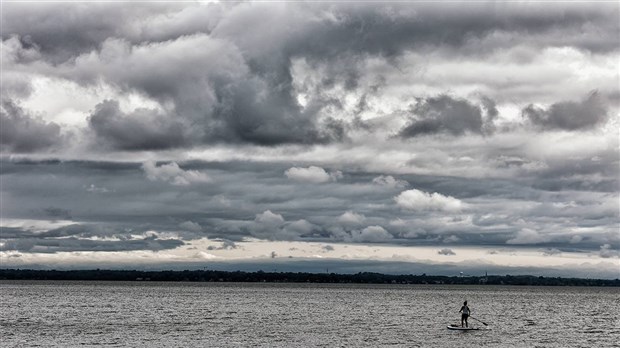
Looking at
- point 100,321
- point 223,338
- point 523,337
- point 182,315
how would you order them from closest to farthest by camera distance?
1. point 223,338
2. point 523,337
3. point 100,321
4. point 182,315

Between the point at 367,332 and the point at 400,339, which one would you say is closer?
the point at 400,339

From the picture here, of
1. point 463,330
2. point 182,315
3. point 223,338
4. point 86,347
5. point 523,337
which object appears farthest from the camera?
point 182,315

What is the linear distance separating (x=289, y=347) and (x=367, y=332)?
20.2m

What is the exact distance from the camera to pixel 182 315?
125 metres

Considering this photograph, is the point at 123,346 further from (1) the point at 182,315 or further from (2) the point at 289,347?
(1) the point at 182,315

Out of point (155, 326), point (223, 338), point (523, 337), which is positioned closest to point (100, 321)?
point (155, 326)

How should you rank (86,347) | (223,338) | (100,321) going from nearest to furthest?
(86,347)
(223,338)
(100,321)

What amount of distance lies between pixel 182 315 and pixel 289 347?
171 ft

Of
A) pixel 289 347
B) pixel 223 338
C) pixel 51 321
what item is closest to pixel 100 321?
pixel 51 321

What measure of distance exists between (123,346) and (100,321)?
35.7 metres

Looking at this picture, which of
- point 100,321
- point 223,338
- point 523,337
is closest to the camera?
point 223,338

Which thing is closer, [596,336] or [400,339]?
[400,339]

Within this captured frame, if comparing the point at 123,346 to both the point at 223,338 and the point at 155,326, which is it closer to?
the point at 223,338

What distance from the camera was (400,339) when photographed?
85.8 metres
